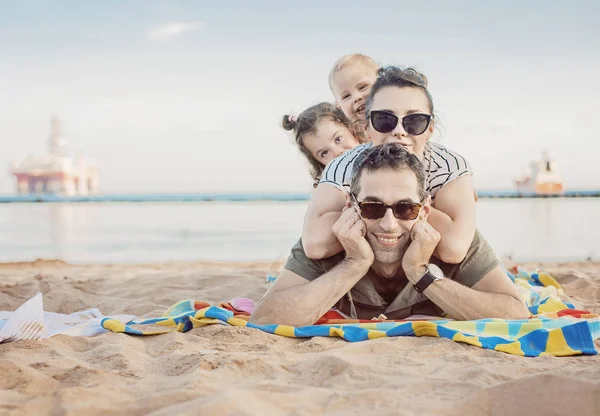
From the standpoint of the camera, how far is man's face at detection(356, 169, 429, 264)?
378 cm

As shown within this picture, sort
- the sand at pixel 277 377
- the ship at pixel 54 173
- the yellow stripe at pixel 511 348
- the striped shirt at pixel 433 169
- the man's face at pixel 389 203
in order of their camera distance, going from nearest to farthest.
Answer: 1. the sand at pixel 277 377
2. the yellow stripe at pixel 511 348
3. the man's face at pixel 389 203
4. the striped shirt at pixel 433 169
5. the ship at pixel 54 173

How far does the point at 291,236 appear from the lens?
15148 mm

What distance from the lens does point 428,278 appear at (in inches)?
151

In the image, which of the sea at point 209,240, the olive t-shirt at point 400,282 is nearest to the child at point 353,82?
the olive t-shirt at point 400,282

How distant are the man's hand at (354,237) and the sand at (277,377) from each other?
1.72 ft

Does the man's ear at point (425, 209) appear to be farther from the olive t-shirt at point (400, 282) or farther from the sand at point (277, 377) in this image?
the sand at point (277, 377)

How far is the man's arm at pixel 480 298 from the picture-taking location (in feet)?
12.7

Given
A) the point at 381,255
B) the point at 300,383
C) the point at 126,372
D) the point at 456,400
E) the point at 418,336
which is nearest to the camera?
the point at 456,400

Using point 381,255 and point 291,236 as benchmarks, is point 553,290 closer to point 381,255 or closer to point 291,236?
point 381,255

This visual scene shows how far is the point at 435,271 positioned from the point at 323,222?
Answer: 75cm

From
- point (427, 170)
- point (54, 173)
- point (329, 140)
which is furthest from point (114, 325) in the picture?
point (54, 173)

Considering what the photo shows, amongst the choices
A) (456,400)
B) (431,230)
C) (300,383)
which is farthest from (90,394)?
(431,230)

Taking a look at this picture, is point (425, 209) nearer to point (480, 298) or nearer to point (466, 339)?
point (480, 298)

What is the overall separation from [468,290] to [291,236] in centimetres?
1126
